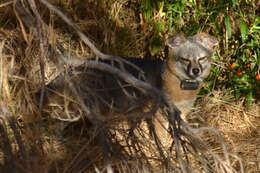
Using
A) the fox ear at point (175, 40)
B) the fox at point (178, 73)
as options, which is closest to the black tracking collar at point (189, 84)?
the fox at point (178, 73)

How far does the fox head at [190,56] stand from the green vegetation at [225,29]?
3.24ft

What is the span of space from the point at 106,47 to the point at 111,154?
2.38m

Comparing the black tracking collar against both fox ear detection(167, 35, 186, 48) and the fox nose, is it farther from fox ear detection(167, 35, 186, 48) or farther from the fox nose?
fox ear detection(167, 35, 186, 48)

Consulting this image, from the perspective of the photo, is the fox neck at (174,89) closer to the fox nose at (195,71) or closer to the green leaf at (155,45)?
the fox nose at (195,71)

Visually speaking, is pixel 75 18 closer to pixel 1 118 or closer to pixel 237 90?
pixel 237 90

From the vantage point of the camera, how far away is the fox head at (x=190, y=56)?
3715mm

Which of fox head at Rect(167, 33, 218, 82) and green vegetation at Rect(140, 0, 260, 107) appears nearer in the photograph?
fox head at Rect(167, 33, 218, 82)

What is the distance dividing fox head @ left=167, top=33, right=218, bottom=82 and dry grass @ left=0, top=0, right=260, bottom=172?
1.98 feet

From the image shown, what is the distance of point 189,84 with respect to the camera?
383 centimetres

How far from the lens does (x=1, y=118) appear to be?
261 cm

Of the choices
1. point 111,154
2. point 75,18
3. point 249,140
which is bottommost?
point 249,140

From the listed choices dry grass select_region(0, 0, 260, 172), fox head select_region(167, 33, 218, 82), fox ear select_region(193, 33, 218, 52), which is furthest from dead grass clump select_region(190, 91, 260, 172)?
fox ear select_region(193, 33, 218, 52)

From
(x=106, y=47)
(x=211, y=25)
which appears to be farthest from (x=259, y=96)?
(x=106, y=47)

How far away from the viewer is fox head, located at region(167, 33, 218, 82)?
12.2ft
